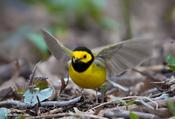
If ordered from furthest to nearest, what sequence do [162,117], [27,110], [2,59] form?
[2,59] → [27,110] → [162,117]

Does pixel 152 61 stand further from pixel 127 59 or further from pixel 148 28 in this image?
pixel 148 28

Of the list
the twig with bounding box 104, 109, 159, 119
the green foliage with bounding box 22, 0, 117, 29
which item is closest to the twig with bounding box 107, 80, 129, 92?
the twig with bounding box 104, 109, 159, 119

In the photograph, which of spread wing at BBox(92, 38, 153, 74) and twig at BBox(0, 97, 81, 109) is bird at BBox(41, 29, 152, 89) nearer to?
spread wing at BBox(92, 38, 153, 74)

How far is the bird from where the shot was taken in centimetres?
566

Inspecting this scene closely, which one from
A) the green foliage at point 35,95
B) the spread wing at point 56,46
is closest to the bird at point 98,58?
the spread wing at point 56,46

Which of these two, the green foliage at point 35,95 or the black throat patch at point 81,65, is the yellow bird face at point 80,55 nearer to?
the black throat patch at point 81,65

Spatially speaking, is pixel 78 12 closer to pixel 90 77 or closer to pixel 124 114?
pixel 90 77

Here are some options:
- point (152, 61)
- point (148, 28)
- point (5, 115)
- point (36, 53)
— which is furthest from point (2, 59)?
point (5, 115)

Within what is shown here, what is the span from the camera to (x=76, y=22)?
1230 cm

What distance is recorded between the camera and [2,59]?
906cm

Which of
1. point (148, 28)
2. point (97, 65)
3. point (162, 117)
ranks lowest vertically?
point (162, 117)

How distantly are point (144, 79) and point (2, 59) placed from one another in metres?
2.87

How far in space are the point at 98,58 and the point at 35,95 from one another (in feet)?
3.09

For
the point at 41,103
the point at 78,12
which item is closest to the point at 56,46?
the point at 41,103
